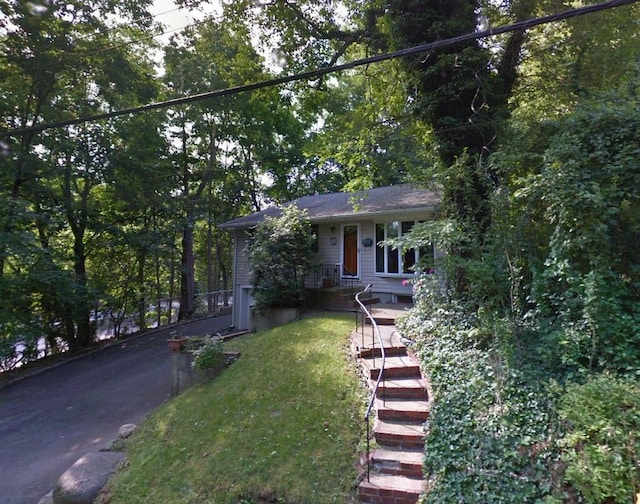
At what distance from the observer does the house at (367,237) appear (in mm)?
11148

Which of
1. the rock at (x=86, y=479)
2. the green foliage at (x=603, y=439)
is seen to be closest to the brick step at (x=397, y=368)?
the green foliage at (x=603, y=439)

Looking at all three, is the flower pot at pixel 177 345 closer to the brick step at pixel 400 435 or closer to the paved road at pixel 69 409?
the paved road at pixel 69 409

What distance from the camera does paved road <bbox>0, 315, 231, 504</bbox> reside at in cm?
612

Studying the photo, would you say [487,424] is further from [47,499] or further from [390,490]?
[47,499]

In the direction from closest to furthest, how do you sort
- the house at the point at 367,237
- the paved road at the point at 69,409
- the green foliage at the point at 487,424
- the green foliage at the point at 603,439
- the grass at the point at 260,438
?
1. the green foliage at the point at 603,439
2. the green foliage at the point at 487,424
3. the grass at the point at 260,438
4. the paved road at the point at 69,409
5. the house at the point at 367,237

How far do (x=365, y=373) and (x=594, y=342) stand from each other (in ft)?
10.4

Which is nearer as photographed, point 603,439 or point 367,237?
point 603,439

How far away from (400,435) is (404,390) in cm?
87

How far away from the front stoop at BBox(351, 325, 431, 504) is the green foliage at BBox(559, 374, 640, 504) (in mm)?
1455

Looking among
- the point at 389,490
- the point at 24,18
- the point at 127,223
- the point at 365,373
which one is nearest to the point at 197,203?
the point at 127,223

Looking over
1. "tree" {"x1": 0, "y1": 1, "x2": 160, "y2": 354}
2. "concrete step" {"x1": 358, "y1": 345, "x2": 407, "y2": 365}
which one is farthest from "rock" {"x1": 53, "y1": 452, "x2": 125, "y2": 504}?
"tree" {"x1": 0, "y1": 1, "x2": 160, "y2": 354}

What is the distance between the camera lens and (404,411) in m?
4.70

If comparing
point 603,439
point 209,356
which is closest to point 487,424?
point 603,439

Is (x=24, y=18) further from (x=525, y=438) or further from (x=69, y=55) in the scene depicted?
(x=525, y=438)
